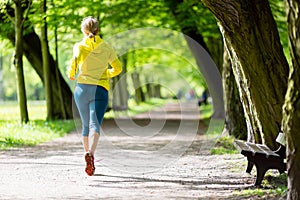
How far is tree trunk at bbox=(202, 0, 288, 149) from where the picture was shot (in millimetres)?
8875

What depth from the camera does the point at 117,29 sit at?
95.0ft

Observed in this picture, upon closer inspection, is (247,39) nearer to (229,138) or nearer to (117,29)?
(229,138)

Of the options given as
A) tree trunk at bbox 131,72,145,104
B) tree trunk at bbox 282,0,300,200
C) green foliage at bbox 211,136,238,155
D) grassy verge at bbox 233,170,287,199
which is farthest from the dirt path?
tree trunk at bbox 131,72,145,104

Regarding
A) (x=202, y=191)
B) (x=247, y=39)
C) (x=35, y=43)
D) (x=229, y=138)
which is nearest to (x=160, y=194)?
(x=202, y=191)

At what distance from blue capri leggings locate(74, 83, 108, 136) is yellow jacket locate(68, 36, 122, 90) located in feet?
0.28

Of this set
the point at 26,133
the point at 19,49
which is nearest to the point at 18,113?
the point at 19,49

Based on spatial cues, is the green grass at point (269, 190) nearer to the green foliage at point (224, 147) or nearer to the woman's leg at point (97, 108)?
the woman's leg at point (97, 108)

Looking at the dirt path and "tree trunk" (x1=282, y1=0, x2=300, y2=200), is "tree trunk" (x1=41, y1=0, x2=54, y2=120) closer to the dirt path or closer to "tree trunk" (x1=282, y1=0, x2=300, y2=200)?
the dirt path

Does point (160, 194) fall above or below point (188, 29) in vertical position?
below

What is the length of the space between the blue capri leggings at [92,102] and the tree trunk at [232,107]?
682 centimetres

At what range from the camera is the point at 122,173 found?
949cm

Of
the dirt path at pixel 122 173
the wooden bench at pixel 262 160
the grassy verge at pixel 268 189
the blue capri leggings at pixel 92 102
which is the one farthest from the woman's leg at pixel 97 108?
the grassy verge at pixel 268 189

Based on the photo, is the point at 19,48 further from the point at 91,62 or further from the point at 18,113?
the point at 18,113

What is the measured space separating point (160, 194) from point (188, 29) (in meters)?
16.9
